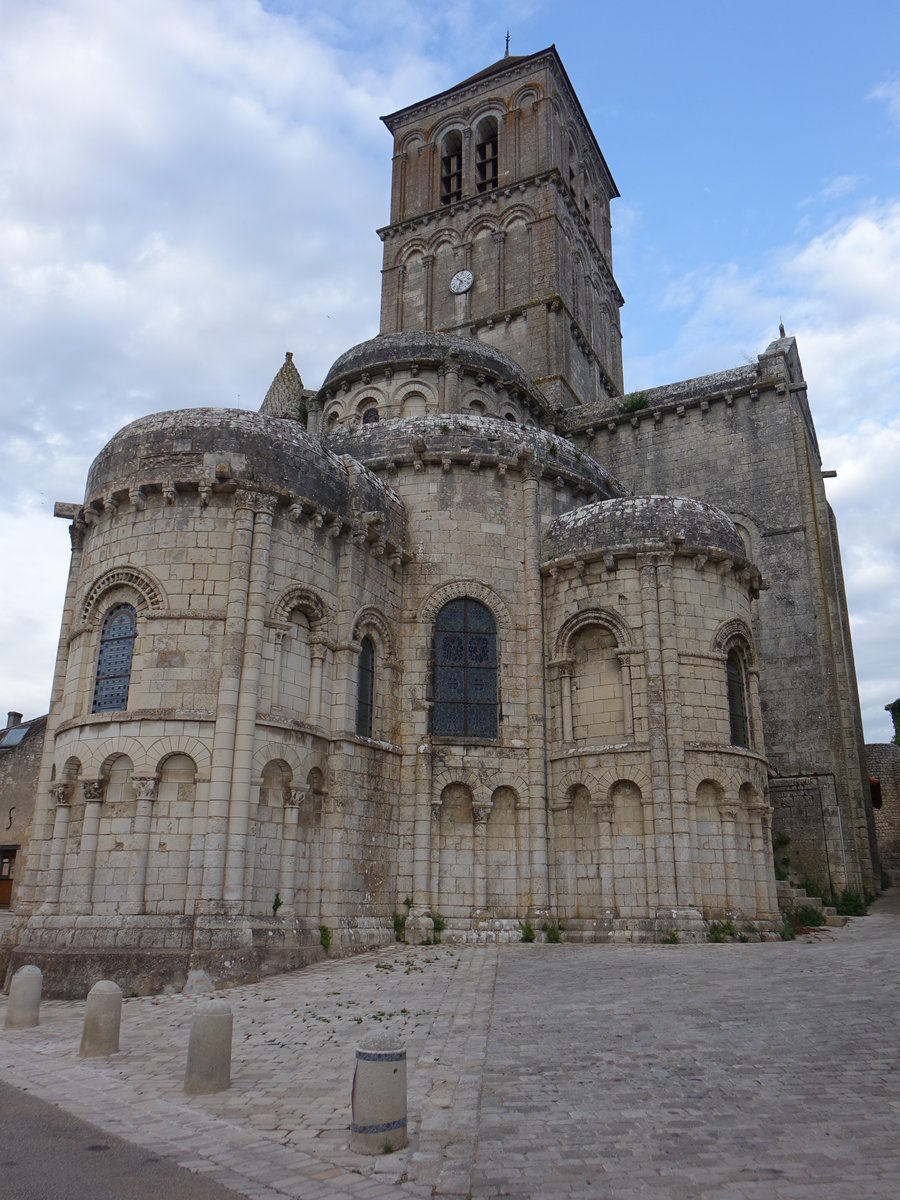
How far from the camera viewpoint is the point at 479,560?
1998 cm

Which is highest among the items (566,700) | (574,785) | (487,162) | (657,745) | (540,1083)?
(487,162)

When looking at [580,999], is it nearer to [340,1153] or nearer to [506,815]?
[340,1153]

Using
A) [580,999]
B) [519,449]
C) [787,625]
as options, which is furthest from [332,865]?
[787,625]

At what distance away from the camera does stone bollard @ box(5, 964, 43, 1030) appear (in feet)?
34.1

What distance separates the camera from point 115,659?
15508 millimetres

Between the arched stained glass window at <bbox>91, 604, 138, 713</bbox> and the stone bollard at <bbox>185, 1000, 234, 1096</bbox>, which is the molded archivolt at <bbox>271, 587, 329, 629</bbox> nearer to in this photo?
the arched stained glass window at <bbox>91, 604, 138, 713</bbox>

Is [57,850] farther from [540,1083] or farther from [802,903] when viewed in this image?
[802,903]

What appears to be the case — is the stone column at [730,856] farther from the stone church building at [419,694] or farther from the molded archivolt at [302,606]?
the molded archivolt at [302,606]

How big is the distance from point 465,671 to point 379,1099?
13.5 m

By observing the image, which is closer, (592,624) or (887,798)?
(592,624)

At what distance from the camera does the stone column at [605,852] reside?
57.7 feet

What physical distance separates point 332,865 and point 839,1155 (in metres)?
11.4

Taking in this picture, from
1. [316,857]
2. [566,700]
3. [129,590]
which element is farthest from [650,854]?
[129,590]

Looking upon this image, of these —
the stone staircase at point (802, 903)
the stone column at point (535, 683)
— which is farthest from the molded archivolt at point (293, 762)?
the stone staircase at point (802, 903)
